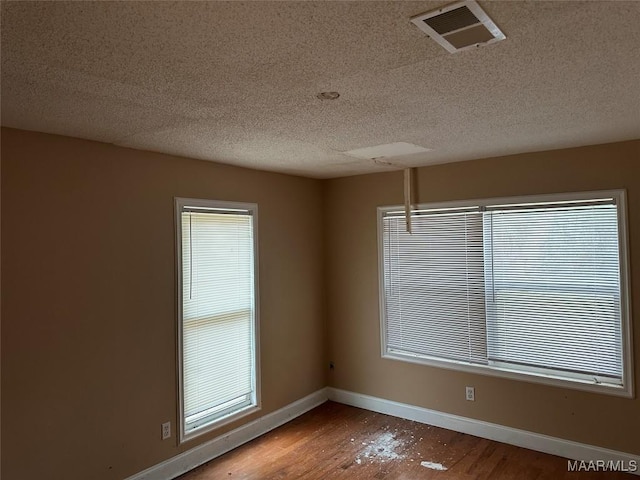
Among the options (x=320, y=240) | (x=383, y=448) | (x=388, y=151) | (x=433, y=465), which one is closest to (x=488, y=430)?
(x=433, y=465)

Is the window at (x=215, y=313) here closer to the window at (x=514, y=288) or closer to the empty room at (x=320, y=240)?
the empty room at (x=320, y=240)

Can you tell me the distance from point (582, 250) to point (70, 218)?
365 cm

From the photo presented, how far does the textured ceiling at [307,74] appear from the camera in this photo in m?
1.38

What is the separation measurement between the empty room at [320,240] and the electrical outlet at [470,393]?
2 centimetres

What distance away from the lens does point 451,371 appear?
4.05 metres

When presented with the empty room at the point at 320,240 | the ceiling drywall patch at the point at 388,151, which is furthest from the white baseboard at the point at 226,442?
the ceiling drywall patch at the point at 388,151

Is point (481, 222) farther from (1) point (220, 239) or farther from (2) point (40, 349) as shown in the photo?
(2) point (40, 349)

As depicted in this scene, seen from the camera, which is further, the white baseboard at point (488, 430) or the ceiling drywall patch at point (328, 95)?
the white baseboard at point (488, 430)

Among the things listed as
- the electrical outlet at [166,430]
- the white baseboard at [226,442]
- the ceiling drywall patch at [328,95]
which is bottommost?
the white baseboard at [226,442]

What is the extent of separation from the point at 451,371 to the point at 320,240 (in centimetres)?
188

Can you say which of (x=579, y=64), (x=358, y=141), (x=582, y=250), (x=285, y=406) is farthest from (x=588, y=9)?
(x=285, y=406)

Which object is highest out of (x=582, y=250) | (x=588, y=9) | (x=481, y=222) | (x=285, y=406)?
(x=588, y=9)

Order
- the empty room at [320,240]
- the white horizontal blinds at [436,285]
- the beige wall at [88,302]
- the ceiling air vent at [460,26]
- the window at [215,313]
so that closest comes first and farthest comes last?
the ceiling air vent at [460,26], the empty room at [320,240], the beige wall at [88,302], the window at [215,313], the white horizontal blinds at [436,285]

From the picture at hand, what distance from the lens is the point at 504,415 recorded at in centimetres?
378
